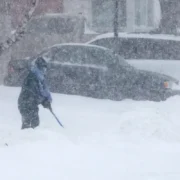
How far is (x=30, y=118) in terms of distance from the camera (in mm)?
9156

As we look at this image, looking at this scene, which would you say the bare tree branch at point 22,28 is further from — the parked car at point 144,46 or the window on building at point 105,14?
the window on building at point 105,14

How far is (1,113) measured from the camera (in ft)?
38.2

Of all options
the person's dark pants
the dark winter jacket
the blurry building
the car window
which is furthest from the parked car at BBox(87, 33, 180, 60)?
the blurry building

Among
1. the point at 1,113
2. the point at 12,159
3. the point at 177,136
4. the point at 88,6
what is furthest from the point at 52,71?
the point at 88,6

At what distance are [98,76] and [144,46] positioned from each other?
8.36 feet

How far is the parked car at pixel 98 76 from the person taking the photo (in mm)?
12766

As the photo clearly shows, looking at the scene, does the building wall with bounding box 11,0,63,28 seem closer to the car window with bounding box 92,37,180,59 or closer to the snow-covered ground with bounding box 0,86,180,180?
the car window with bounding box 92,37,180,59

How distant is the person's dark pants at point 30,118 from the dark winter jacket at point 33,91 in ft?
0.26

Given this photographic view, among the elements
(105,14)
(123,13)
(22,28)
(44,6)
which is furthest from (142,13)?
(22,28)

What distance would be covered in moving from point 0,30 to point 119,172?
838 centimetres

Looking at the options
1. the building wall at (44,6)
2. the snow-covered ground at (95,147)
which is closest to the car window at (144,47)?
the snow-covered ground at (95,147)

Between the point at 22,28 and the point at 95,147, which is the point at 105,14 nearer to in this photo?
the point at 22,28

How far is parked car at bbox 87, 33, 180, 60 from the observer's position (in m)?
14.9

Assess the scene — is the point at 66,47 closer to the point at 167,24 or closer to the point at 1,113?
the point at 1,113
